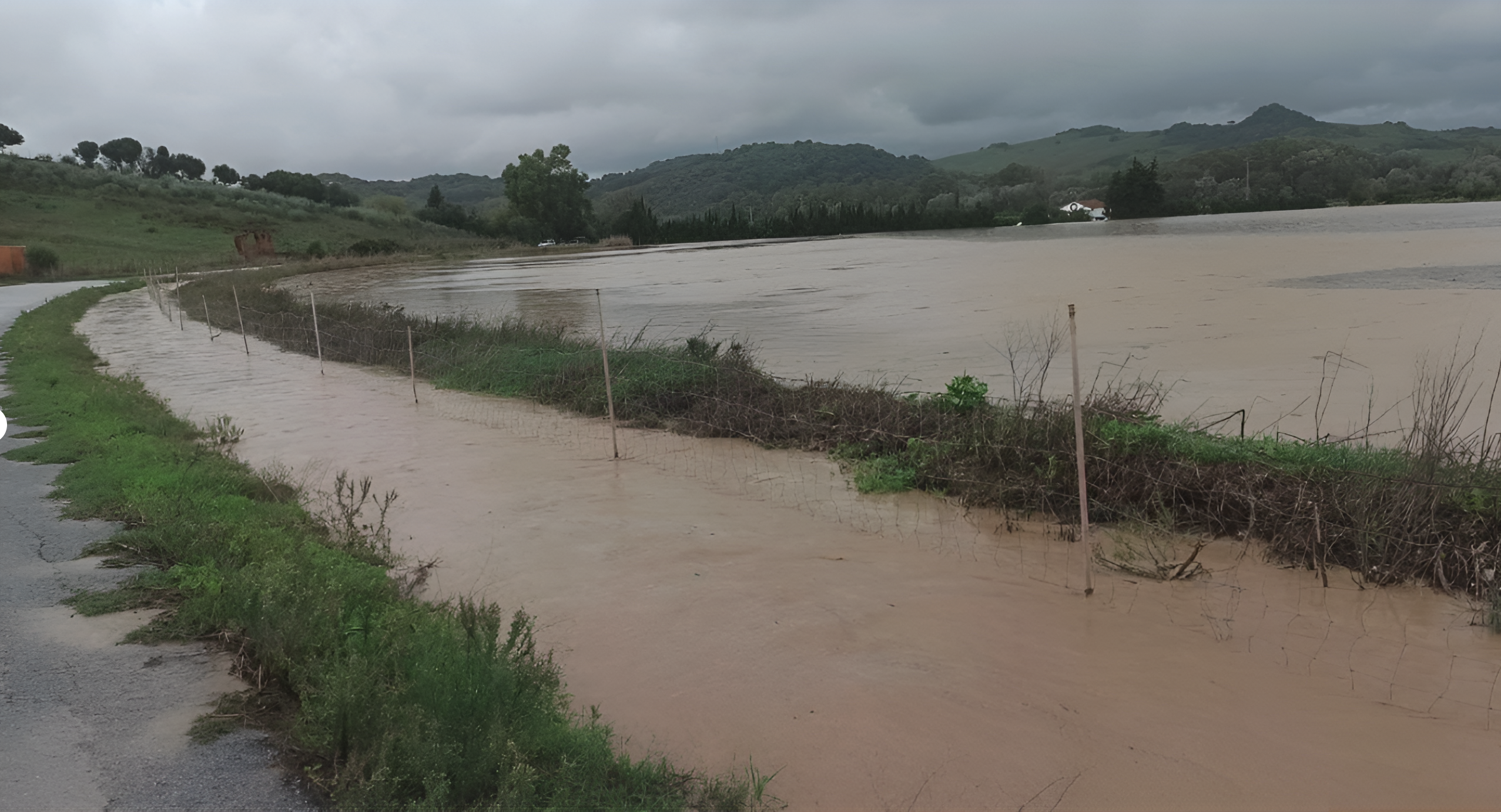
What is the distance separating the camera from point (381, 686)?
140 inches

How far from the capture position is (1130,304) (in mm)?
21141

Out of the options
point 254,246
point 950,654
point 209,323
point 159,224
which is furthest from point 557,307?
point 159,224

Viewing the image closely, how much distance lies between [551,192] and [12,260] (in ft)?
197

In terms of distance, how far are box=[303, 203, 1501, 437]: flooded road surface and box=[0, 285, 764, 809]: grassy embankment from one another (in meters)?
6.46

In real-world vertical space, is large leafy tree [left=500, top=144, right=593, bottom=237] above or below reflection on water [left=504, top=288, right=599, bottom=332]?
above

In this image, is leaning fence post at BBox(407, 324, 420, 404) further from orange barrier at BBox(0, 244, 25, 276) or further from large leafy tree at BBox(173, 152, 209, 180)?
large leafy tree at BBox(173, 152, 209, 180)

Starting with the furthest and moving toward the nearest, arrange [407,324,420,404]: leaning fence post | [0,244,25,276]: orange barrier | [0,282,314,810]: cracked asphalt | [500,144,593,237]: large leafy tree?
[500,144,593,237]: large leafy tree
[0,244,25,276]: orange barrier
[407,324,420,404]: leaning fence post
[0,282,314,810]: cracked asphalt

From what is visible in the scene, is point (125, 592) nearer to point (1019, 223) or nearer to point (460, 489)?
point (460, 489)

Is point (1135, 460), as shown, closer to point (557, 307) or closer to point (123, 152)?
point (557, 307)

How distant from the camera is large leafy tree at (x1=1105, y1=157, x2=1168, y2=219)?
284 feet

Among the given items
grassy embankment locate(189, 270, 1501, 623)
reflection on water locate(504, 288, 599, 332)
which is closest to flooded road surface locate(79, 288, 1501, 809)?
grassy embankment locate(189, 270, 1501, 623)

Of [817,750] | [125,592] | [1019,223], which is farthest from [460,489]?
[1019,223]

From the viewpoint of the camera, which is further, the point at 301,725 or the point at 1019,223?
the point at 1019,223

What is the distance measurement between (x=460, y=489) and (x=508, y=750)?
18.2 ft
